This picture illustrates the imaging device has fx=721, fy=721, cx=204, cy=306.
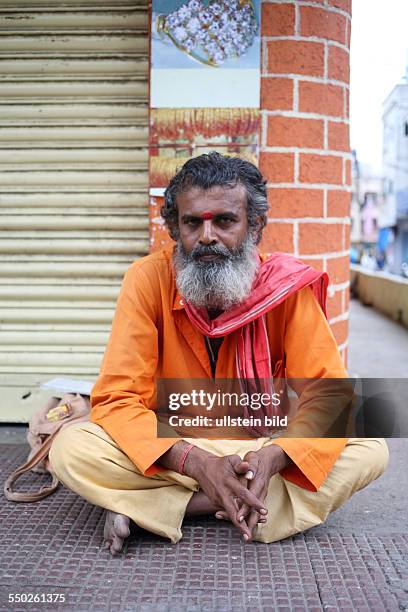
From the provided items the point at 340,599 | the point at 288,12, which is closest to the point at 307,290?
the point at 340,599

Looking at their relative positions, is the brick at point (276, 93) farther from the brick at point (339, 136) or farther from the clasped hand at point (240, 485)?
the clasped hand at point (240, 485)

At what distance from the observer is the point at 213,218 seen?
2.67 meters

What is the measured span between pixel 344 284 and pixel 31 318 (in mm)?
1742

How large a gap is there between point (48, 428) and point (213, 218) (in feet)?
4.19

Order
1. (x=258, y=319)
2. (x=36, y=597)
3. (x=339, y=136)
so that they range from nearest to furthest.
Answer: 1. (x=36, y=597)
2. (x=258, y=319)
3. (x=339, y=136)

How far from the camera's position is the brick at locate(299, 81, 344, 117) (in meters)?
3.63

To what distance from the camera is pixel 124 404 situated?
2609 mm

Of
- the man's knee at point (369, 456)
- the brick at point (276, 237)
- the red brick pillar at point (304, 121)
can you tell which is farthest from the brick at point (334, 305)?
the man's knee at point (369, 456)

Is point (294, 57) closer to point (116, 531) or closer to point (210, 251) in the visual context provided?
point (210, 251)

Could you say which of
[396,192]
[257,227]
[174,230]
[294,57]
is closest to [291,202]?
[294,57]

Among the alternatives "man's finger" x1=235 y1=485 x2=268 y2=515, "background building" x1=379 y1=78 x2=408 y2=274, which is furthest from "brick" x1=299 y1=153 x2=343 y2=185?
"background building" x1=379 y1=78 x2=408 y2=274

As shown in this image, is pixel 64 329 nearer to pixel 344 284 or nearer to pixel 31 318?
pixel 31 318

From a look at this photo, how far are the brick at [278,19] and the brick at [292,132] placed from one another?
421 millimetres

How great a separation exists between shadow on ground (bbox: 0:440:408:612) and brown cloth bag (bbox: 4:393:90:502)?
0.59ft
